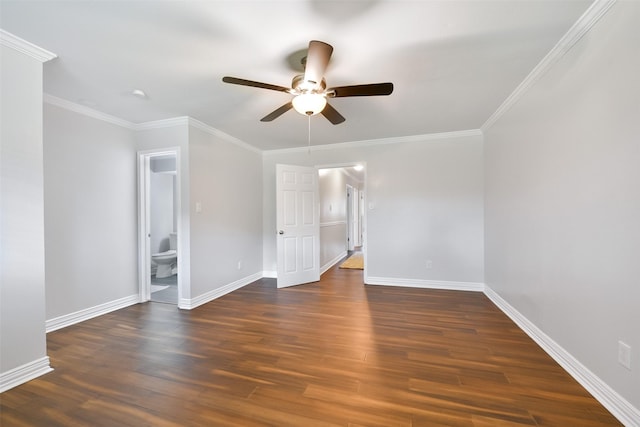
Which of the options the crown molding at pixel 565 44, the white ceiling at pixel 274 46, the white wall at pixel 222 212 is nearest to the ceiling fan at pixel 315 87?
the white ceiling at pixel 274 46

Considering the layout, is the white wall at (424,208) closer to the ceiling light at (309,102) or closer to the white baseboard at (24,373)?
the ceiling light at (309,102)

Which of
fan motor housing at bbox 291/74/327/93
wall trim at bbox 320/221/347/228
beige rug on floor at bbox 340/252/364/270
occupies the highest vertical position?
fan motor housing at bbox 291/74/327/93

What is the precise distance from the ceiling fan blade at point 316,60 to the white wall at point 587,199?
5.37 ft

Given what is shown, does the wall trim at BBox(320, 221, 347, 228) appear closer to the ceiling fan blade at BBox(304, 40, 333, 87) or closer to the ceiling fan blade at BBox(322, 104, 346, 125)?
the ceiling fan blade at BBox(322, 104, 346, 125)

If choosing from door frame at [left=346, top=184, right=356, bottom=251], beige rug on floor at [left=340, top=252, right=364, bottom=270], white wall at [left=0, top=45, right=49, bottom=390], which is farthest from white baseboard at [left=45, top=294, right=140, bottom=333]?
door frame at [left=346, top=184, right=356, bottom=251]

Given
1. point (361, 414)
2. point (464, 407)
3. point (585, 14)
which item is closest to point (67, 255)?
point (361, 414)

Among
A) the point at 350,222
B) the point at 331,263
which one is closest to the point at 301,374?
the point at 331,263

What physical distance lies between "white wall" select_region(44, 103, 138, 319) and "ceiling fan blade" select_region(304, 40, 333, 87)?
2.81 metres

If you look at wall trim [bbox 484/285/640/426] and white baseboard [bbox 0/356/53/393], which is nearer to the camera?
wall trim [bbox 484/285/640/426]

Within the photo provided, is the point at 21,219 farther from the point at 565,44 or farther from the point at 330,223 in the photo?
the point at 330,223

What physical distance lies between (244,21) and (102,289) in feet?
11.1

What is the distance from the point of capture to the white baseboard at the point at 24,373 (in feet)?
5.80

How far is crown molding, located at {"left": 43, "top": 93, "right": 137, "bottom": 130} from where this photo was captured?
2.67 m

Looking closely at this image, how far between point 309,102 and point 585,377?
2.70 meters
